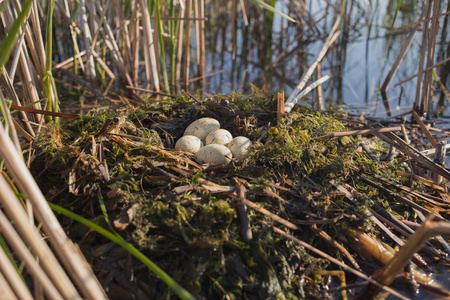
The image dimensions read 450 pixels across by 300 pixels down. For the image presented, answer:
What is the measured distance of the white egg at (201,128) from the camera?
90.5 inches

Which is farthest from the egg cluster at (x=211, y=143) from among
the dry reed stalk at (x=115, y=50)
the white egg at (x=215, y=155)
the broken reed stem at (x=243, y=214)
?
the dry reed stalk at (x=115, y=50)

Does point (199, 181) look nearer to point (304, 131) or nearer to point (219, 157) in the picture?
point (219, 157)

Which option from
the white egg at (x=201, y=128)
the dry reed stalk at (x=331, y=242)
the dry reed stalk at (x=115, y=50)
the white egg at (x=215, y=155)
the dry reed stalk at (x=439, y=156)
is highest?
the dry reed stalk at (x=115, y=50)

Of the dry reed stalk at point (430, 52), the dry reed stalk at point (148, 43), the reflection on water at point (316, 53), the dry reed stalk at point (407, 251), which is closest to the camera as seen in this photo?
the dry reed stalk at point (407, 251)

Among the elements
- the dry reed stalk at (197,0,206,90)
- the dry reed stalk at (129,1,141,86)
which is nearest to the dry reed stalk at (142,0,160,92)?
the dry reed stalk at (129,1,141,86)

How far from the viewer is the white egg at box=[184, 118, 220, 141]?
90.5 inches

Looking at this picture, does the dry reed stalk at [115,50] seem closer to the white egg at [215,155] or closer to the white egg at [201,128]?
the white egg at [201,128]

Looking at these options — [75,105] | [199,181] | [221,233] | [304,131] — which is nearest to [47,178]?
[199,181]

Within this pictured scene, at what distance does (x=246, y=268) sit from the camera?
1531 millimetres

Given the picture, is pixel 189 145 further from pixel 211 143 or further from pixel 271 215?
pixel 271 215

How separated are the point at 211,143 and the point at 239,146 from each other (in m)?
0.20

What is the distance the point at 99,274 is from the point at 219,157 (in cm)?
85

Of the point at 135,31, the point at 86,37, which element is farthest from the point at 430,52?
the point at 86,37

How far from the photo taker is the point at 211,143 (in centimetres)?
220
